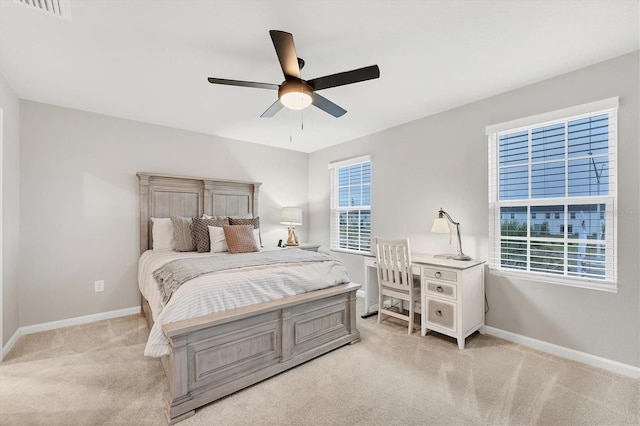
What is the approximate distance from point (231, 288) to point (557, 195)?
2.93 m

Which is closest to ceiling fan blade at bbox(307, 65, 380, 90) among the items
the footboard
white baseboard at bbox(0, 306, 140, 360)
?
the footboard

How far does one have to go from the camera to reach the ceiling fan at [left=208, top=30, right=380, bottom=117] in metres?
1.73

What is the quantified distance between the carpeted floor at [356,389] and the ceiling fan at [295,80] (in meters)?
2.13

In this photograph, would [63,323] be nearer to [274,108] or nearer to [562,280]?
[274,108]

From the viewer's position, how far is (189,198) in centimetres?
399

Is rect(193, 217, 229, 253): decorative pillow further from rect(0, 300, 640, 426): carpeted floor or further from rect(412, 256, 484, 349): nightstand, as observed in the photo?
rect(412, 256, 484, 349): nightstand

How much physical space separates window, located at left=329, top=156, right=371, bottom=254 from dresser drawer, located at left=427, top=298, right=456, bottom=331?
1.60 meters

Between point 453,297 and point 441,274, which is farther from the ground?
point 441,274

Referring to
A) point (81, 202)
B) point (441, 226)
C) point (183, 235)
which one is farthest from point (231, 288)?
point (81, 202)

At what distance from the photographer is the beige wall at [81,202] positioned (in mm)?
3035

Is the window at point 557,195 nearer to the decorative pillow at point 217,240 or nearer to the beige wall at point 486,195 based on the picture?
the beige wall at point 486,195

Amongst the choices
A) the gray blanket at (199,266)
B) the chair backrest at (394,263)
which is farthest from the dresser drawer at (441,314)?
the gray blanket at (199,266)

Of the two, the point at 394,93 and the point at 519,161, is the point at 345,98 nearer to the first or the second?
the point at 394,93

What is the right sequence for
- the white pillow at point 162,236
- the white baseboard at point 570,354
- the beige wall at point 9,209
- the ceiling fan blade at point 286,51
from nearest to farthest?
the ceiling fan blade at point 286,51
the white baseboard at point 570,354
the beige wall at point 9,209
the white pillow at point 162,236
